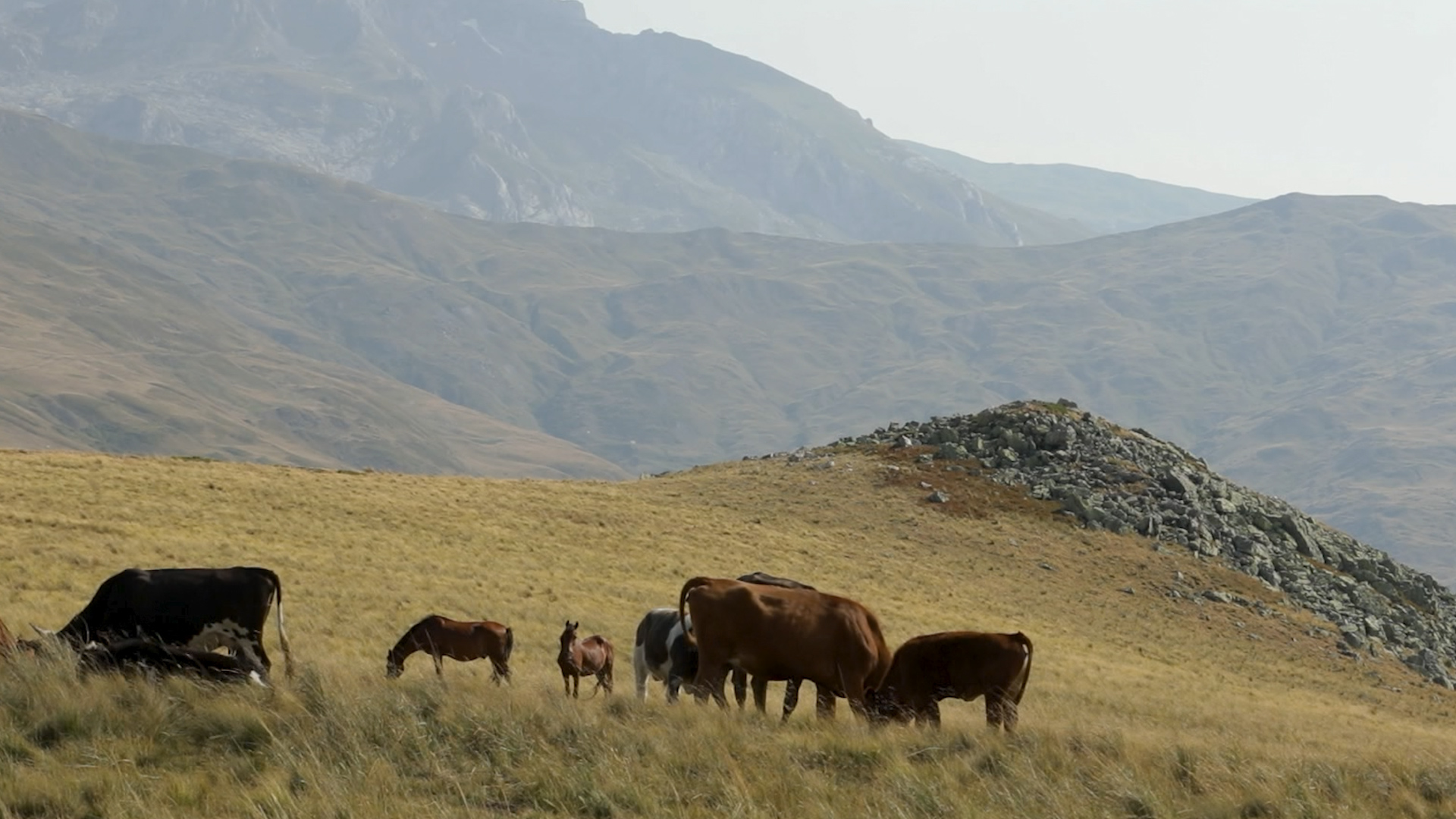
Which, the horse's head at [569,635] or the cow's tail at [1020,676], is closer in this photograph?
the cow's tail at [1020,676]

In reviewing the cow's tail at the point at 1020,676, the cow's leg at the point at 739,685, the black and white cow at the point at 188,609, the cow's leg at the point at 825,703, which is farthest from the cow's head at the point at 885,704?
the black and white cow at the point at 188,609

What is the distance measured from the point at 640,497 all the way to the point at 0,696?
1823 inches

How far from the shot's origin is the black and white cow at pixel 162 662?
46.3 feet

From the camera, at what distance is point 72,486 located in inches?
1738

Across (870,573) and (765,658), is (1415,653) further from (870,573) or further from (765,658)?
(765,658)

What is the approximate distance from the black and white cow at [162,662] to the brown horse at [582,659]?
6.86 meters

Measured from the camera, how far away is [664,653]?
18.5 meters

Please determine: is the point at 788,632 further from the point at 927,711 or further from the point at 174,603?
the point at 174,603

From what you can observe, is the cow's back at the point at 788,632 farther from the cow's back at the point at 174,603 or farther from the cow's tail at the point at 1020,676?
the cow's back at the point at 174,603

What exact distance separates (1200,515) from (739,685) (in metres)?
46.7

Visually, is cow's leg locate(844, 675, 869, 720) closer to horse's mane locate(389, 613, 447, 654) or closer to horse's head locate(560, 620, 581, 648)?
horse's head locate(560, 620, 581, 648)

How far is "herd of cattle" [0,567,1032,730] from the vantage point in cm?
1538

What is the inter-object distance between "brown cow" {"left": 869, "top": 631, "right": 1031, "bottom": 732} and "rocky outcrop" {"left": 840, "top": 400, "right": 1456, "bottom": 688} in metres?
38.4

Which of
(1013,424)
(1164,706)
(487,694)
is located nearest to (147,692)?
(487,694)
